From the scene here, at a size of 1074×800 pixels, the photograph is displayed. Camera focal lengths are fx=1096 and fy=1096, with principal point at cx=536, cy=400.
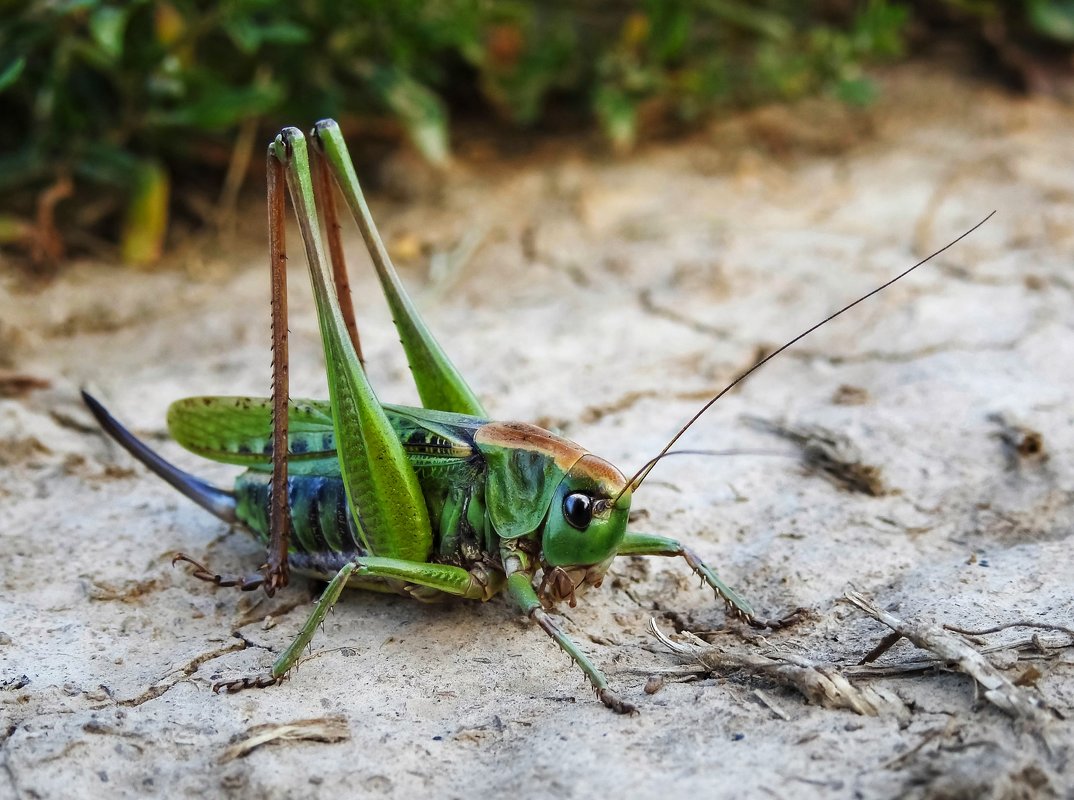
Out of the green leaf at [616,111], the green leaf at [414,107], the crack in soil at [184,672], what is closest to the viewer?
the crack in soil at [184,672]

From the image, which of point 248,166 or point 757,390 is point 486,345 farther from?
point 248,166

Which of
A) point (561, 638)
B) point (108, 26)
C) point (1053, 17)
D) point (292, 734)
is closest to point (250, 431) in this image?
point (292, 734)

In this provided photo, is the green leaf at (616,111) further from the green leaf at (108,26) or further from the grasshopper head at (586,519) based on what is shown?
the grasshopper head at (586,519)

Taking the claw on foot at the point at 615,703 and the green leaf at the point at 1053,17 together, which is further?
the green leaf at the point at 1053,17

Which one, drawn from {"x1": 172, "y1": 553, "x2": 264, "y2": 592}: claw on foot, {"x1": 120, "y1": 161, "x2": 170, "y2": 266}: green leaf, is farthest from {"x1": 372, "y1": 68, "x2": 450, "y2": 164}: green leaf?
{"x1": 172, "y1": 553, "x2": 264, "y2": 592}: claw on foot

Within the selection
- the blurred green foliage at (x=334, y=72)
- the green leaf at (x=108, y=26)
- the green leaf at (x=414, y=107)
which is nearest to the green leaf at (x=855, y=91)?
the blurred green foliage at (x=334, y=72)

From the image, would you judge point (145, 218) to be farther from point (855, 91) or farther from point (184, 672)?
point (855, 91)
